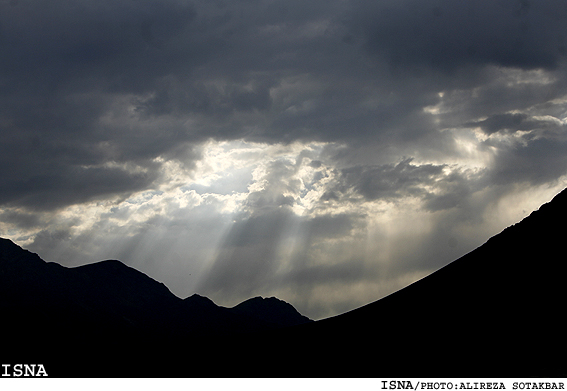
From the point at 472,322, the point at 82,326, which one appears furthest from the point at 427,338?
the point at 82,326

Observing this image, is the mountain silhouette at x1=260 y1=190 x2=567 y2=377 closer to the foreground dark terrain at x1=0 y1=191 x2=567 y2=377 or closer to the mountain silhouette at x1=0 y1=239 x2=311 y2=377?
the foreground dark terrain at x1=0 y1=191 x2=567 y2=377

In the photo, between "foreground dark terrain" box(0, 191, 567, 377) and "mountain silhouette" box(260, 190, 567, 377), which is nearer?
"mountain silhouette" box(260, 190, 567, 377)

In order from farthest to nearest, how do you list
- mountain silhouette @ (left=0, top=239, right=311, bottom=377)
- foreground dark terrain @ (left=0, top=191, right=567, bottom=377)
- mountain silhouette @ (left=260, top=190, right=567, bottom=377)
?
mountain silhouette @ (left=0, top=239, right=311, bottom=377)
foreground dark terrain @ (left=0, top=191, right=567, bottom=377)
mountain silhouette @ (left=260, top=190, right=567, bottom=377)

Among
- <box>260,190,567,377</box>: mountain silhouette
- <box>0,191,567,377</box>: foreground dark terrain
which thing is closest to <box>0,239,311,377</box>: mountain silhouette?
<box>0,191,567,377</box>: foreground dark terrain

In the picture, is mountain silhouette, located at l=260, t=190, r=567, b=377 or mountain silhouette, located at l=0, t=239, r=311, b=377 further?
mountain silhouette, located at l=0, t=239, r=311, b=377

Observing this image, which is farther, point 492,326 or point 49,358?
point 49,358

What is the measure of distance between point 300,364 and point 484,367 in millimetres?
24207

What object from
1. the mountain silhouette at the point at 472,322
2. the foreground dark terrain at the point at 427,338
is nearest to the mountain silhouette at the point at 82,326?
the foreground dark terrain at the point at 427,338

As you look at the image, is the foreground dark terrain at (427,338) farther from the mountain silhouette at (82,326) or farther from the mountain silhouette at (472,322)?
the mountain silhouette at (82,326)

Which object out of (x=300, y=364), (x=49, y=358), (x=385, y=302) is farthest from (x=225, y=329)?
(x=300, y=364)

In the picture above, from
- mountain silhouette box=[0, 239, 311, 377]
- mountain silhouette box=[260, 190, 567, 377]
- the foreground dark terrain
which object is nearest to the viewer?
mountain silhouette box=[260, 190, 567, 377]

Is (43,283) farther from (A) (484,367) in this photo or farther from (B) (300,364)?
(A) (484,367)

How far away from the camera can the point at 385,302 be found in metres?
80.2
